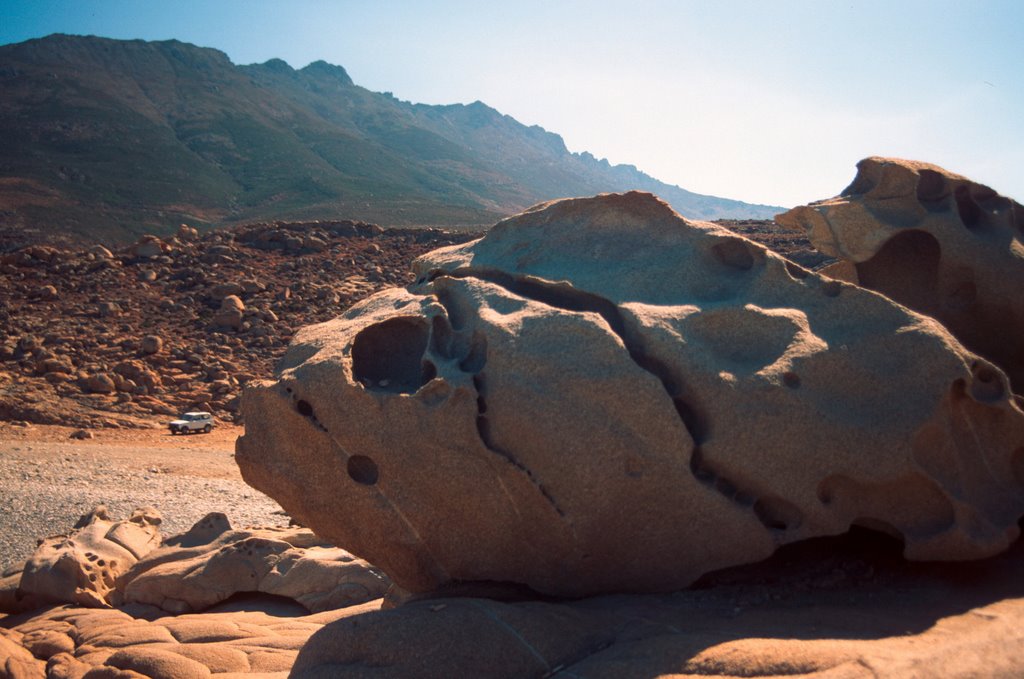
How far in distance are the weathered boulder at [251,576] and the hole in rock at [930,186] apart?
5346mm

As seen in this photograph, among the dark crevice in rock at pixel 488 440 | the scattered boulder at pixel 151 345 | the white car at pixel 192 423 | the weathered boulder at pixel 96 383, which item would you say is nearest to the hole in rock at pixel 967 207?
the dark crevice in rock at pixel 488 440

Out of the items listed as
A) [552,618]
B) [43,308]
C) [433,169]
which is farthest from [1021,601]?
[433,169]

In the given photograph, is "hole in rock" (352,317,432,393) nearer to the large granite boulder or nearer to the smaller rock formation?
the large granite boulder

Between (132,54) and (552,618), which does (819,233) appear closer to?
(552,618)

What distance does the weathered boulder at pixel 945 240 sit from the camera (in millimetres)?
6340

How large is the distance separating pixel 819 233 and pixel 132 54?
262 feet

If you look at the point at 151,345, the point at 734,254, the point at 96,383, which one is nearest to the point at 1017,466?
the point at 734,254

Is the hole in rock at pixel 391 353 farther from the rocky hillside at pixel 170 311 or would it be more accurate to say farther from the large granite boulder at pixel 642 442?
the rocky hillside at pixel 170 311

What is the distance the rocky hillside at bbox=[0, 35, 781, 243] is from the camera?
45.2m

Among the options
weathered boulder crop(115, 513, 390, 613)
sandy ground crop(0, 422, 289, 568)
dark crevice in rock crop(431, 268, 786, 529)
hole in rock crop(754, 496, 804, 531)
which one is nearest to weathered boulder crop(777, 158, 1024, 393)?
dark crevice in rock crop(431, 268, 786, 529)

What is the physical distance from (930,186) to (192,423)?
1294 cm

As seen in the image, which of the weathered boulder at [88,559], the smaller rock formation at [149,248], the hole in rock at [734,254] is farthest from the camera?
the smaller rock formation at [149,248]

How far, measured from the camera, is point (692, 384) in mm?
5090

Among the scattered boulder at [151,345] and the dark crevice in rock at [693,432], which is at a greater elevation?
the dark crevice in rock at [693,432]
